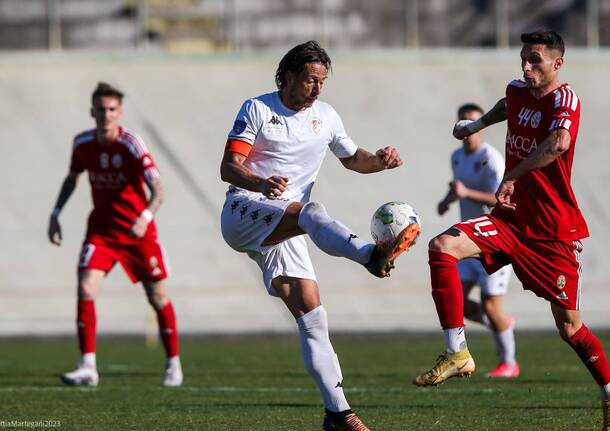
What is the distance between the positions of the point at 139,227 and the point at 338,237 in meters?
4.28

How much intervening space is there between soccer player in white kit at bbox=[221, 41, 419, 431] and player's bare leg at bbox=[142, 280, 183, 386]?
377 centimetres

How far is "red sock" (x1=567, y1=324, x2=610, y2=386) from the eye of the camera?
7383 mm

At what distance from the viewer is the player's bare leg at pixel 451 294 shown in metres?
6.72

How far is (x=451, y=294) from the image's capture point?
6.96 meters

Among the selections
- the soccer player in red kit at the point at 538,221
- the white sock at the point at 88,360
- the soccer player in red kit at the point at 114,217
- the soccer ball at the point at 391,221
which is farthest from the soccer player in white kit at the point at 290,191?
the white sock at the point at 88,360

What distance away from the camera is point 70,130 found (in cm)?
2088

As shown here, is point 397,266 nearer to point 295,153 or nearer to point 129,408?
point 129,408

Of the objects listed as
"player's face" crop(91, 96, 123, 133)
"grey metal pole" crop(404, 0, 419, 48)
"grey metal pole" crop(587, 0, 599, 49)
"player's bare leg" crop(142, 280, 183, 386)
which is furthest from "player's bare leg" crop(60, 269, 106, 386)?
"grey metal pole" crop(587, 0, 599, 49)

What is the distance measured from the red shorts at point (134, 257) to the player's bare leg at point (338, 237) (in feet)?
14.5

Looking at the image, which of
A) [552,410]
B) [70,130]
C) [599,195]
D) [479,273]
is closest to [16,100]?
[70,130]

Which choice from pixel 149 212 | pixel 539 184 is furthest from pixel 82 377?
pixel 539 184

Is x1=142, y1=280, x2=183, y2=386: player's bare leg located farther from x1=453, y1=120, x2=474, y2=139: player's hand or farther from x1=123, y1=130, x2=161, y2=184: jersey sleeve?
x1=453, y1=120, x2=474, y2=139: player's hand

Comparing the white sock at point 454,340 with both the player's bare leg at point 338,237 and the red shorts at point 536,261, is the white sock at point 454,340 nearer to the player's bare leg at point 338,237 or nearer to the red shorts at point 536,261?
the red shorts at point 536,261

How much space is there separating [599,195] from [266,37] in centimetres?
647
